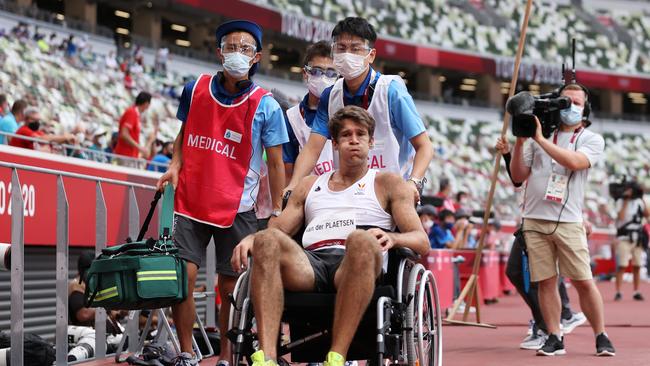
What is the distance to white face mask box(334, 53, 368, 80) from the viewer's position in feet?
20.4

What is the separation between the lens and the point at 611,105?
64.5 meters

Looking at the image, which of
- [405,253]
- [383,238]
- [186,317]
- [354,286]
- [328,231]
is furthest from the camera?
[186,317]

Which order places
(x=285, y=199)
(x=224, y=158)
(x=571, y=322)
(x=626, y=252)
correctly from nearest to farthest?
(x=285, y=199) < (x=224, y=158) < (x=571, y=322) < (x=626, y=252)

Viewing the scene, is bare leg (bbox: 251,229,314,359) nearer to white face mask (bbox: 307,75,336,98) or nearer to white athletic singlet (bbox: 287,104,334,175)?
white athletic singlet (bbox: 287,104,334,175)

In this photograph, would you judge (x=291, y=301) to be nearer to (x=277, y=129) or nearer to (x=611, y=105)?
(x=277, y=129)

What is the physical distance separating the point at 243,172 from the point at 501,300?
12.9 m

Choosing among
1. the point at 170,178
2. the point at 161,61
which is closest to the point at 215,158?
the point at 170,178

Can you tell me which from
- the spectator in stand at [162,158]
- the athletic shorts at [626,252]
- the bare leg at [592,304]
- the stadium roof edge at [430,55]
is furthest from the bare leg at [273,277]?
the stadium roof edge at [430,55]

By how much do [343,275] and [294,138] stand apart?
2666 millimetres

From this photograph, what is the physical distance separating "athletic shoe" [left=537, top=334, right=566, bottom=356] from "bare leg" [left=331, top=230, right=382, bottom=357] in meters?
3.35

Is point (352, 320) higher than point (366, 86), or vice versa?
point (366, 86)

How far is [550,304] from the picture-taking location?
8062mm

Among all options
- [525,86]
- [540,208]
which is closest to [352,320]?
[540,208]

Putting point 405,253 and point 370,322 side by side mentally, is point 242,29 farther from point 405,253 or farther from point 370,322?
point 370,322
